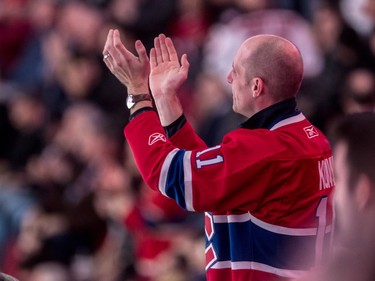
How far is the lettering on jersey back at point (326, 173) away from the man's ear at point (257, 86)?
33cm

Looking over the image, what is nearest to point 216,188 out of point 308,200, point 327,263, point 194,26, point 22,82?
point 308,200

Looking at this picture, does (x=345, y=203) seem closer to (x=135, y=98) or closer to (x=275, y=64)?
(x=275, y=64)

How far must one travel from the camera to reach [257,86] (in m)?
3.68

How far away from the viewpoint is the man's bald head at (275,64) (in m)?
3.66

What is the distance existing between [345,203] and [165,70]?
63.8 inches

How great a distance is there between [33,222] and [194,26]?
2.16 metres

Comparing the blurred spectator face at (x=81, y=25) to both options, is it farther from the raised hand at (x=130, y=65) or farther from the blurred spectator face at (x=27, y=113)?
the raised hand at (x=130, y=65)

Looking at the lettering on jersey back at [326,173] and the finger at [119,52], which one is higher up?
the finger at [119,52]

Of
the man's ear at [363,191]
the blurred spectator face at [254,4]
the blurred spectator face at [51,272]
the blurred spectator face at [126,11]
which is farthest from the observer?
the blurred spectator face at [126,11]

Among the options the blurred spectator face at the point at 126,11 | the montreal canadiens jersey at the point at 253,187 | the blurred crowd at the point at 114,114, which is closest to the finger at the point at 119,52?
the montreal canadiens jersey at the point at 253,187

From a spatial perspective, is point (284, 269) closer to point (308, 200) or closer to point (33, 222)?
point (308, 200)

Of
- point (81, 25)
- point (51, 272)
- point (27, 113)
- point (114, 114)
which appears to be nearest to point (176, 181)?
Answer: point (51, 272)

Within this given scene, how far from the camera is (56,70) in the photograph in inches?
388

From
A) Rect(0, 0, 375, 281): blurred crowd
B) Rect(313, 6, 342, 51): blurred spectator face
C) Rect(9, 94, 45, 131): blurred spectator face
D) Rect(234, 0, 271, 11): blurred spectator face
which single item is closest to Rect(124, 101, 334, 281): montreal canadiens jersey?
Rect(0, 0, 375, 281): blurred crowd
